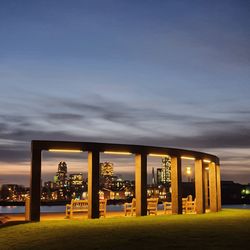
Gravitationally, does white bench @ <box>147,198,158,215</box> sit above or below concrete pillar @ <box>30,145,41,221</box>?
below

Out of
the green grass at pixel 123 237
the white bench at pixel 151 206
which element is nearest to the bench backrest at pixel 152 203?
the white bench at pixel 151 206

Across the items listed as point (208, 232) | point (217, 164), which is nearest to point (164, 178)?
point (217, 164)

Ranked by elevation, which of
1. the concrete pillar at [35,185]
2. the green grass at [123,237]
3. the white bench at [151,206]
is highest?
the concrete pillar at [35,185]

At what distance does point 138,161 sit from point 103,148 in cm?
198

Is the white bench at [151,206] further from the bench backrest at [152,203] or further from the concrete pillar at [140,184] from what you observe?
the concrete pillar at [140,184]

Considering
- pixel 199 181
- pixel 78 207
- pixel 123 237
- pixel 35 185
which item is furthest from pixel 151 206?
pixel 123 237

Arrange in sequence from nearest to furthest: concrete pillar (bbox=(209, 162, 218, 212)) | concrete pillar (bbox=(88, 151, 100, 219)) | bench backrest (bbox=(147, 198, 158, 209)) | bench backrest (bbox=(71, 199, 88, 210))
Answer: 1. concrete pillar (bbox=(88, 151, 100, 219))
2. bench backrest (bbox=(71, 199, 88, 210))
3. bench backrest (bbox=(147, 198, 158, 209))
4. concrete pillar (bbox=(209, 162, 218, 212))

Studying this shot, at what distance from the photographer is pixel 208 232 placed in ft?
38.7

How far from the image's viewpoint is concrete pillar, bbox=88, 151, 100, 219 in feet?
55.9

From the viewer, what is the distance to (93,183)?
17109mm

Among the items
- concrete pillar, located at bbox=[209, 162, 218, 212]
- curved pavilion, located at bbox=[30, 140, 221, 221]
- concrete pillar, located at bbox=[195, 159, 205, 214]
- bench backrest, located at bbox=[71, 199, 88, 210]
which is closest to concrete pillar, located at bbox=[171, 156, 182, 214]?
curved pavilion, located at bbox=[30, 140, 221, 221]

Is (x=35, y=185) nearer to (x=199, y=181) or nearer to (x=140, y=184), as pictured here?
(x=140, y=184)

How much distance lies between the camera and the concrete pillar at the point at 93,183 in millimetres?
17031

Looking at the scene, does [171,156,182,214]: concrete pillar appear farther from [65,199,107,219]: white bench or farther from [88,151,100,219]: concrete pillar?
[88,151,100,219]: concrete pillar
